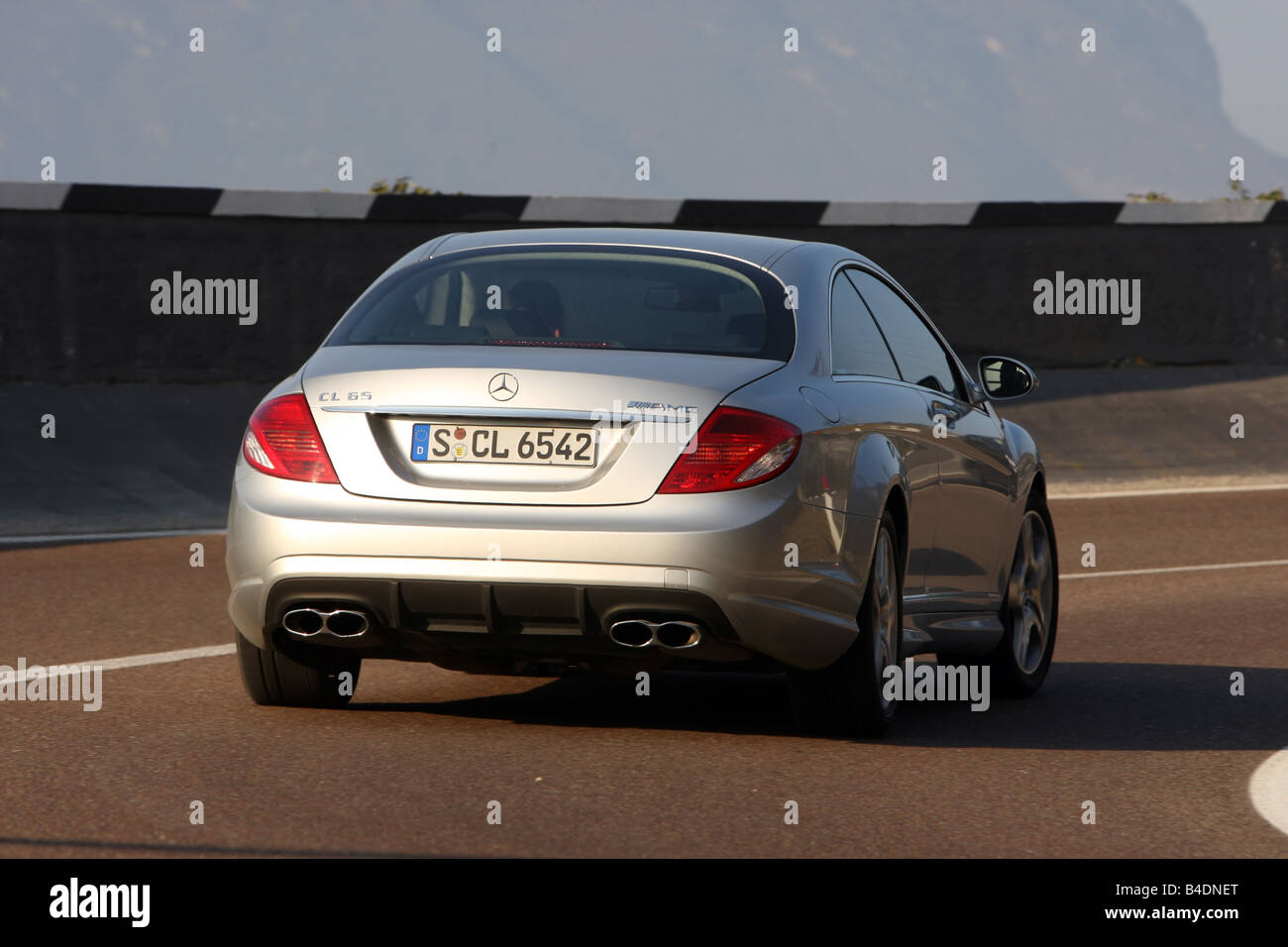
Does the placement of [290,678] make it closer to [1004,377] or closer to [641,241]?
[641,241]

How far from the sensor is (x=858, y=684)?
6895 mm

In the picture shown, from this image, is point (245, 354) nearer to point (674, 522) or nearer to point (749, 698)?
point (749, 698)

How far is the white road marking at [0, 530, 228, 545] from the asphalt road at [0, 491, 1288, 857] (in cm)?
311

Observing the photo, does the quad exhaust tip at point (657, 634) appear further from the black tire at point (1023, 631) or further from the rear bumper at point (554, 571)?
the black tire at point (1023, 631)

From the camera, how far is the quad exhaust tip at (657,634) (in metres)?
6.41

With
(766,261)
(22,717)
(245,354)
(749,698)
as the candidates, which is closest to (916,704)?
(749,698)

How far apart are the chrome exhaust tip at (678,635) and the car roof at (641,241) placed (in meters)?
1.41

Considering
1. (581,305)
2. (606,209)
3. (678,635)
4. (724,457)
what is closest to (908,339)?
(581,305)

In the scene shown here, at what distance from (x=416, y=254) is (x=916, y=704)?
2.56m

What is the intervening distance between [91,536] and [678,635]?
7.73 metres

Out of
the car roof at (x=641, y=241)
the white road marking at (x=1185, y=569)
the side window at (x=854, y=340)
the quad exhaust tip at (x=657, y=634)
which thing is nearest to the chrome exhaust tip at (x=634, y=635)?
the quad exhaust tip at (x=657, y=634)

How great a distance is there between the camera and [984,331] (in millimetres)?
21438

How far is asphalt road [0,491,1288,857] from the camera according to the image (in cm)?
551

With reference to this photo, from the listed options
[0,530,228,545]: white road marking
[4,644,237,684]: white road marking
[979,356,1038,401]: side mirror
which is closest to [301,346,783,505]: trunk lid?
[4,644,237,684]: white road marking
